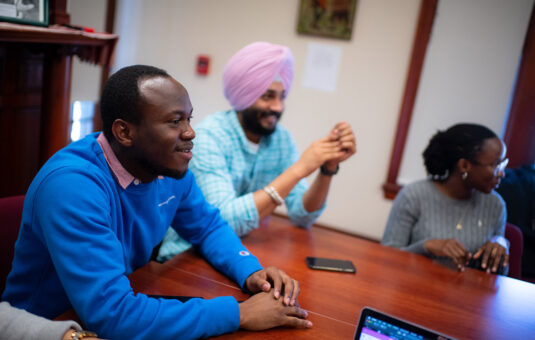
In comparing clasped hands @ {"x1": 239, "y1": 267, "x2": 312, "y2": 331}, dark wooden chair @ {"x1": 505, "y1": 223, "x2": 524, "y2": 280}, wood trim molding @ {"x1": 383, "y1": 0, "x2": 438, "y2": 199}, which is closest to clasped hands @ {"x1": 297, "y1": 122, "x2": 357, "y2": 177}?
clasped hands @ {"x1": 239, "y1": 267, "x2": 312, "y2": 331}

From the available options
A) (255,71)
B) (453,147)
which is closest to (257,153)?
(255,71)

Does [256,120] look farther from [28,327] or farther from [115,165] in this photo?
[28,327]

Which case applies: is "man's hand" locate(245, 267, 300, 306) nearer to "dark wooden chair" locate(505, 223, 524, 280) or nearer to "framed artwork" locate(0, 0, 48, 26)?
"dark wooden chair" locate(505, 223, 524, 280)

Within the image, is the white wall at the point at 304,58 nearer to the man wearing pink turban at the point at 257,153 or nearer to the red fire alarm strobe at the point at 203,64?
the red fire alarm strobe at the point at 203,64

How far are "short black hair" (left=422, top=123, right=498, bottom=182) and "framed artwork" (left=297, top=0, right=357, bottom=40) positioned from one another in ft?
Answer: 4.77

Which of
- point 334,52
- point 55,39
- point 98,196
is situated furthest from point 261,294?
point 334,52

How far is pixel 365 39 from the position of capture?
3104 mm

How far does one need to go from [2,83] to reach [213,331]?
6.99 feet

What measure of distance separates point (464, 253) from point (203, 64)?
2.72 meters

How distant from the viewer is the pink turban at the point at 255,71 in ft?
5.68

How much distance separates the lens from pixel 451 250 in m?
1.52

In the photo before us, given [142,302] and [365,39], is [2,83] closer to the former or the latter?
[142,302]

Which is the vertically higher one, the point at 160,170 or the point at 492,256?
the point at 160,170

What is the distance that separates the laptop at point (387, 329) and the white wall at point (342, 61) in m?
2.49
